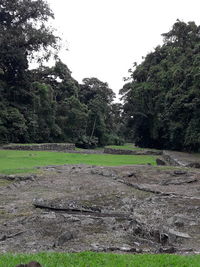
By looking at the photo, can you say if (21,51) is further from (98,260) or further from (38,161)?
(98,260)

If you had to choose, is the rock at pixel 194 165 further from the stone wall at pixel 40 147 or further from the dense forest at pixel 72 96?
the stone wall at pixel 40 147

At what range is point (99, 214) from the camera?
6.27m

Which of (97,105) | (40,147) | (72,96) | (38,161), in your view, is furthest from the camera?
(97,105)

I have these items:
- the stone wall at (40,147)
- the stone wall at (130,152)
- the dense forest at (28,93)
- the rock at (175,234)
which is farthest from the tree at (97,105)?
the rock at (175,234)

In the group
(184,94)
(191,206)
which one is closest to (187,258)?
(191,206)

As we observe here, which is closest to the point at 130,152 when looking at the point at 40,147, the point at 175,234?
the point at 40,147

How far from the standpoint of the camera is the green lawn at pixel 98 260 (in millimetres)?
3609

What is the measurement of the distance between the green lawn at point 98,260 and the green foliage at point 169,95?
620 inches

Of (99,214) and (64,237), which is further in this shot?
(99,214)

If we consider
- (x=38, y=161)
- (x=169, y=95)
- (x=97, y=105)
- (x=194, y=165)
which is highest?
(x=97, y=105)

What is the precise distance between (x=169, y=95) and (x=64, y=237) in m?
19.8

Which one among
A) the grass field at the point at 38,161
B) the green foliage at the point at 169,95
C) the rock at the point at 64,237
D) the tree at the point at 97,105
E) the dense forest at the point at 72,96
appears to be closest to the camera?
the rock at the point at 64,237

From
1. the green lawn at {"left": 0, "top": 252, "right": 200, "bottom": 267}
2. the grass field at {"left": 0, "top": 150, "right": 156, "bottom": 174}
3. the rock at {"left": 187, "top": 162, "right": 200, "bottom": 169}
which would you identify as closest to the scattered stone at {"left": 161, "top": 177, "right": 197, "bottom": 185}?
the rock at {"left": 187, "top": 162, "right": 200, "bottom": 169}

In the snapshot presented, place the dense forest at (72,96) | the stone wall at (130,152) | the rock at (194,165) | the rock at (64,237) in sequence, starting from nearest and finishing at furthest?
the rock at (64,237), the rock at (194,165), the dense forest at (72,96), the stone wall at (130,152)
